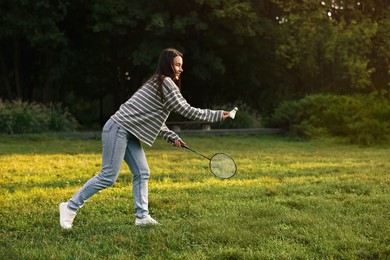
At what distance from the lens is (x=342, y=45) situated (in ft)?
78.2

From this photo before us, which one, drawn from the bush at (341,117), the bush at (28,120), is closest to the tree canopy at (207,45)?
the bush at (341,117)

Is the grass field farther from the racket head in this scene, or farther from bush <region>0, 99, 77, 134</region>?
bush <region>0, 99, 77, 134</region>

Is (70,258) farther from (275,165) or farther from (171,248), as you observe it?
(275,165)

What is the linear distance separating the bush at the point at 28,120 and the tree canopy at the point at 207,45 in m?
4.59

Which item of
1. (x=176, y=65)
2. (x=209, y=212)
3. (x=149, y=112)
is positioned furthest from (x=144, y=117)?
(x=209, y=212)

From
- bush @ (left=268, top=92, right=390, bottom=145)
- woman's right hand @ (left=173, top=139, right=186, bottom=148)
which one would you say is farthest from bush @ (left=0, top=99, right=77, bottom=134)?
woman's right hand @ (left=173, top=139, right=186, bottom=148)

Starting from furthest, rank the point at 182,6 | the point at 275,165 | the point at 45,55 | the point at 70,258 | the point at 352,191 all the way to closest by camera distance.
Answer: the point at 45,55 < the point at 182,6 < the point at 275,165 < the point at 352,191 < the point at 70,258

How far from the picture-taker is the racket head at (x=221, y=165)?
6988 mm

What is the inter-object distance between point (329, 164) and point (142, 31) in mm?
17751

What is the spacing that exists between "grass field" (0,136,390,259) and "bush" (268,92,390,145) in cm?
582

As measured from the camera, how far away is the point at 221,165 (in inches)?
278

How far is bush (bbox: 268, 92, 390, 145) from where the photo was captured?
1853 cm

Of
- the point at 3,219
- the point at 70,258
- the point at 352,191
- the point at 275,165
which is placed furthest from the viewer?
the point at 275,165

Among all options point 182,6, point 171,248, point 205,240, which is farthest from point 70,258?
point 182,6
